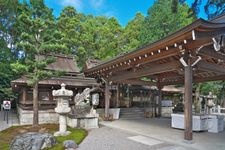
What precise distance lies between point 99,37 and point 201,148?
21.7 metres

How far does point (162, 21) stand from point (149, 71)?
38.7 feet

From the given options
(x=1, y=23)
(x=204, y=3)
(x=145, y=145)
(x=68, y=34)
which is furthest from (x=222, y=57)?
(x=1, y=23)

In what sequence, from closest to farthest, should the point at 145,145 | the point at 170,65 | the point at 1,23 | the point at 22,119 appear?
the point at 145,145 < the point at 170,65 < the point at 22,119 < the point at 1,23

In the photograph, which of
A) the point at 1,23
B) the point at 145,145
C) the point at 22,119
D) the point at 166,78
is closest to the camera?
the point at 145,145

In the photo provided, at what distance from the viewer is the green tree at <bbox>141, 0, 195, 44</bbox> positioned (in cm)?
2013

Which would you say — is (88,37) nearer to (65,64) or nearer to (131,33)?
(131,33)

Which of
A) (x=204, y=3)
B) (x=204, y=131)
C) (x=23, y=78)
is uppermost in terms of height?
(x=204, y=3)

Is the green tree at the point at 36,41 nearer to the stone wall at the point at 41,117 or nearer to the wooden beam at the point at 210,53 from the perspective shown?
the stone wall at the point at 41,117

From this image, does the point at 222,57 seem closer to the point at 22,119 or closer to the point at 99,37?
the point at 22,119

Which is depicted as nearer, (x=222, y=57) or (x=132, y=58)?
(x=222, y=57)

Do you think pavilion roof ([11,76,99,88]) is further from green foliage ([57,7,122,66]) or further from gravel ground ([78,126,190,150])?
green foliage ([57,7,122,66])

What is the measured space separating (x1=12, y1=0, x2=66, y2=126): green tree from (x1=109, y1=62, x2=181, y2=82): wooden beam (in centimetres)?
388

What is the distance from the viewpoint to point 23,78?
538 inches

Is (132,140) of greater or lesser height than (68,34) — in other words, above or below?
below
